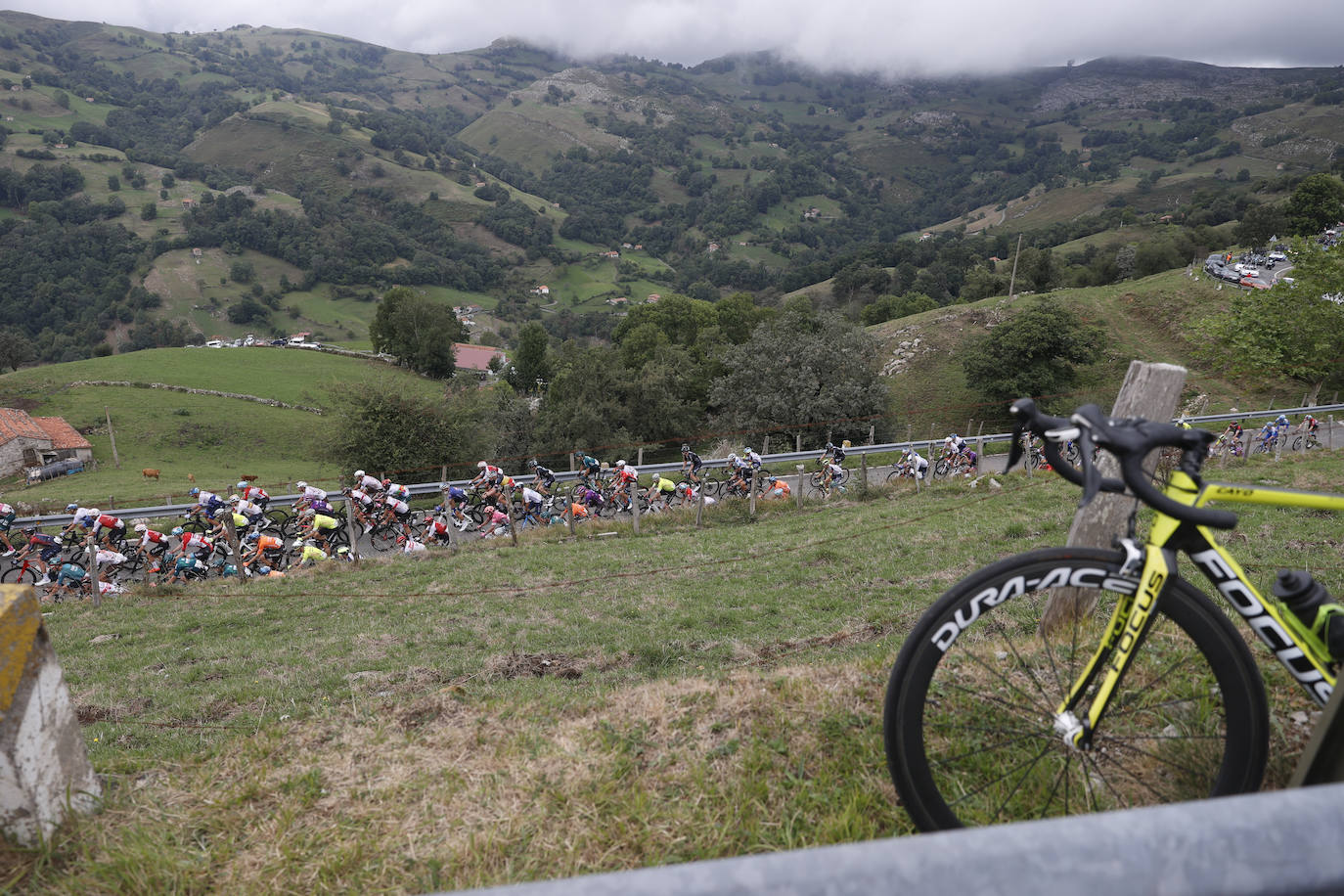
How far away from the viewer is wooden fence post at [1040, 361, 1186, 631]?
3.95 metres

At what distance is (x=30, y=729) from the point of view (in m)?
2.60

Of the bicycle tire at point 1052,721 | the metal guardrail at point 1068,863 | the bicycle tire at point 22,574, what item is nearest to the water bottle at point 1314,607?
the bicycle tire at point 1052,721

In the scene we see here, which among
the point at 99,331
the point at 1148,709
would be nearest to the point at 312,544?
the point at 1148,709

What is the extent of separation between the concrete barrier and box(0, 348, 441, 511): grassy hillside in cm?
3358

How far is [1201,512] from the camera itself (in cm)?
214

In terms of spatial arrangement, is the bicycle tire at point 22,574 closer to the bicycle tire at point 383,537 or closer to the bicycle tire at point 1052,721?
the bicycle tire at point 383,537

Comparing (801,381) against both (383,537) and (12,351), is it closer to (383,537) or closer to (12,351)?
(383,537)

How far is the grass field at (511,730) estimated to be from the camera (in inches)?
107

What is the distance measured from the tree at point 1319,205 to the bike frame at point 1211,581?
95384 mm

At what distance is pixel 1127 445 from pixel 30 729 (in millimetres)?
3983

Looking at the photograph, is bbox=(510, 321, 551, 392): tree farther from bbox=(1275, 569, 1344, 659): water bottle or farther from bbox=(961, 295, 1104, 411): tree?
bbox=(1275, 569, 1344, 659): water bottle

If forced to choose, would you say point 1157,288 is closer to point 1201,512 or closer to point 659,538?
point 659,538

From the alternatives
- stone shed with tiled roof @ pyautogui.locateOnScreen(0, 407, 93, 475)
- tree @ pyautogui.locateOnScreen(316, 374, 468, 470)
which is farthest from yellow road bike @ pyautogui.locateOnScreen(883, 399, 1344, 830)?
stone shed with tiled roof @ pyautogui.locateOnScreen(0, 407, 93, 475)

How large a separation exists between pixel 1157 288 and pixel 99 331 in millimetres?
153523
